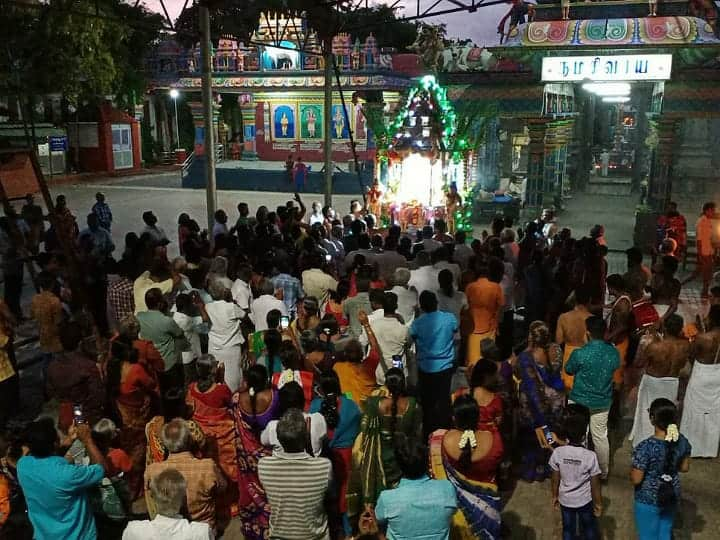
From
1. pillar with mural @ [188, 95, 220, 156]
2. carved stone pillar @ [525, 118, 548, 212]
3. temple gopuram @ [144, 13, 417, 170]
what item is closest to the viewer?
carved stone pillar @ [525, 118, 548, 212]

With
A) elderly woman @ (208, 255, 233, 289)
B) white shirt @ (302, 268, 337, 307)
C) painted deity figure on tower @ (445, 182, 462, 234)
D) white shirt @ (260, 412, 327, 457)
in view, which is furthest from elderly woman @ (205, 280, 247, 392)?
painted deity figure on tower @ (445, 182, 462, 234)

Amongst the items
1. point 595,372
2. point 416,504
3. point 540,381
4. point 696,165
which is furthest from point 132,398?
point 696,165

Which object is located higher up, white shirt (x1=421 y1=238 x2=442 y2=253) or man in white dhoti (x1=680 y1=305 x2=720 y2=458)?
white shirt (x1=421 y1=238 x2=442 y2=253)

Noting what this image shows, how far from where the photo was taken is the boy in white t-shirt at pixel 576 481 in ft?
13.8

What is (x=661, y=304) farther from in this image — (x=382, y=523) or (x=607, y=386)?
(x=382, y=523)

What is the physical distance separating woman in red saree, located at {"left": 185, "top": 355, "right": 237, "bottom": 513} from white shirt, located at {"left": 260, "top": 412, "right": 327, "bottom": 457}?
2.20ft

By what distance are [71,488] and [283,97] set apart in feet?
102

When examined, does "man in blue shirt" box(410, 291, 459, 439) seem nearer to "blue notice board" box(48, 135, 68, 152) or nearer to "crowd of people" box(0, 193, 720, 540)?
"crowd of people" box(0, 193, 720, 540)

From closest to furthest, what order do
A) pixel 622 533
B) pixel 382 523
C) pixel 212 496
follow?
pixel 382 523
pixel 212 496
pixel 622 533

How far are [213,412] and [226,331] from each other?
143 cm

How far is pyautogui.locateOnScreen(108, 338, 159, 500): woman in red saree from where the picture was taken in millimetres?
5289

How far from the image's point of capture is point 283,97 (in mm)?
33594

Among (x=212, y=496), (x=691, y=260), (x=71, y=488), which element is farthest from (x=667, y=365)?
(x=691, y=260)

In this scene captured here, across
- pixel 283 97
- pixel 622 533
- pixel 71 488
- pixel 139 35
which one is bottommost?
pixel 622 533
